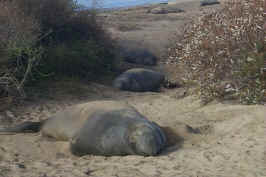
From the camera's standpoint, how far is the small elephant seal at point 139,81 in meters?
10.2

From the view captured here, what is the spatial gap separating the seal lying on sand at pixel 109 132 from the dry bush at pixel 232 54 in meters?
2.38

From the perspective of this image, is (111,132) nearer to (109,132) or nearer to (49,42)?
(109,132)

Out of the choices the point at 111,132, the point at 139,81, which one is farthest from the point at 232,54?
the point at 139,81

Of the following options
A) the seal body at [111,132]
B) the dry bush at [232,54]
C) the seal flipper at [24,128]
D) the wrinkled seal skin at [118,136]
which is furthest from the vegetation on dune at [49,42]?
the dry bush at [232,54]

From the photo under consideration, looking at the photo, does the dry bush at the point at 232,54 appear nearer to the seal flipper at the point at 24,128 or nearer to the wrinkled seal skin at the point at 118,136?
the wrinkled seal skin at the point at 118,136

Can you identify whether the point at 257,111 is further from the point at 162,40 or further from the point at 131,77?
the point at 162,40

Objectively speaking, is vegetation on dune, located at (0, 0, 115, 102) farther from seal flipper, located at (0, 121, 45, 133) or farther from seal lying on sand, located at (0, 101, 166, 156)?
seal lying on sand, located at (0, 101, 166, 156)

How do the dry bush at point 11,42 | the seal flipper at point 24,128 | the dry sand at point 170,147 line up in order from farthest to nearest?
the dry bush at point 11,42 → the seal flipper at point 24,128 → the dry sand at point 170,147

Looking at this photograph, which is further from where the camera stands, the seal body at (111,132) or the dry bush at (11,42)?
the dry bush at (11,42)

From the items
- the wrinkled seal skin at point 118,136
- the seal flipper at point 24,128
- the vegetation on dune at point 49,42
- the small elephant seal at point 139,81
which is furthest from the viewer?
the small elephant seal at point 139,81

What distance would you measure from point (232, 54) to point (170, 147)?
276 cm

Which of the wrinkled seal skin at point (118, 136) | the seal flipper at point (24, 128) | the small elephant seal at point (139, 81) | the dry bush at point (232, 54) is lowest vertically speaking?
the small elephant seal at point (139, 81)

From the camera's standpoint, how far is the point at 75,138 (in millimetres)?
5316

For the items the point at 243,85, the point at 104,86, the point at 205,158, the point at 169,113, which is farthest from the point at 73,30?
the point at 205,158
